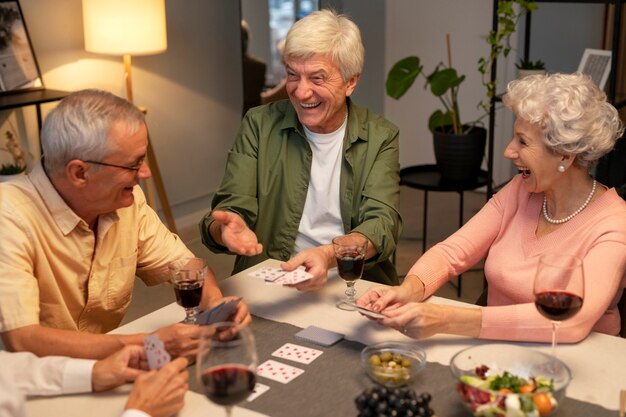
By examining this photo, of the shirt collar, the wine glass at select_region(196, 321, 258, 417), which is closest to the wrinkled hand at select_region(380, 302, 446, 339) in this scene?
the wine glass at select_region(196, 321, 258, 417)

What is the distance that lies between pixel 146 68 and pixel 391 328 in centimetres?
363

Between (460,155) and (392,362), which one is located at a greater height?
(392,362)

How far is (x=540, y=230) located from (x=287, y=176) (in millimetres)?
907

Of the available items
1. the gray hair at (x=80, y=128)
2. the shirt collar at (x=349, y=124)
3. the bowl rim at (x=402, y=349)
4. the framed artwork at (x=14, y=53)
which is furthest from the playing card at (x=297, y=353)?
the framed artwork at (x=14, y=53)

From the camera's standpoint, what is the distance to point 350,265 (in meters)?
2.21

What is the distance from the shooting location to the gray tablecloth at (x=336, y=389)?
1.72 meters

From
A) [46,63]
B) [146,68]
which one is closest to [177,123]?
[146,68]

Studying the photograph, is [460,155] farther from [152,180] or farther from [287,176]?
[152,180]

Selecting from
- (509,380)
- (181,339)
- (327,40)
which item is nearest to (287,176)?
(327,40)

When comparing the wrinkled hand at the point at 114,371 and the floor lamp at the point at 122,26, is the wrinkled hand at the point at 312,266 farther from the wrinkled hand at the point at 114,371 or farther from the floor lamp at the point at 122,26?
the floor lamp at the point at 122,26

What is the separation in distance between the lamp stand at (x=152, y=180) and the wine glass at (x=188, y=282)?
2866mm

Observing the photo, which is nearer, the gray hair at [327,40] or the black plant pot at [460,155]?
the gray hair at [327,40]

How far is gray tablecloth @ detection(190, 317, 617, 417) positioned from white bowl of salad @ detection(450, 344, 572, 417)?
7 cm

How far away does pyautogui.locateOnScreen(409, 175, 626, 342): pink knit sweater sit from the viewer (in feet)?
6.73
